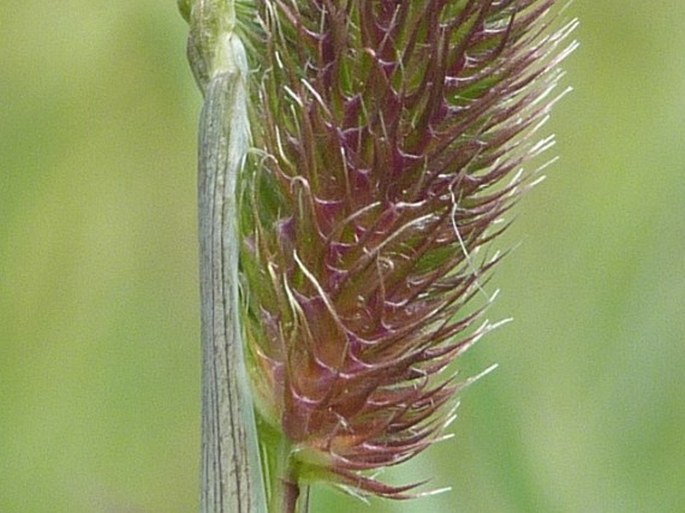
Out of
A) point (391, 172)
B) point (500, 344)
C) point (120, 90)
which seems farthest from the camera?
point (120, 90)

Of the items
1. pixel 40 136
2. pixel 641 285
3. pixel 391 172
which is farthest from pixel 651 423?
pixel 40 136

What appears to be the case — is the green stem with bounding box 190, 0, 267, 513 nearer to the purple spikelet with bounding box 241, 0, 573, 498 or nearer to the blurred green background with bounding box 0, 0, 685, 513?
the purple spikelet with bounding box 241, 0, 573, 498

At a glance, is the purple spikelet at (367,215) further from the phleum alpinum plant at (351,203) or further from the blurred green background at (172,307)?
the blurred green background at (172,307)

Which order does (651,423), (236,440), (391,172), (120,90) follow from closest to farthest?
1. (236,440)
2. (391,172)
3. (651,423)
4. (120,90)

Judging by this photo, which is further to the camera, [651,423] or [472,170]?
[651,423]

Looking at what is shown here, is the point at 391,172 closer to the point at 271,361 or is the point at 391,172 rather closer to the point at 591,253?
the point at 271,361

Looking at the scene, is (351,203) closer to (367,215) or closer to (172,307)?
(367,215)

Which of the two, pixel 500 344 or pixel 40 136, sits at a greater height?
pixel 40 136

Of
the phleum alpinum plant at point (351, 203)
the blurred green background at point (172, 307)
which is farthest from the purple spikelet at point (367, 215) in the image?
the blurred green background at point (172, 307)
